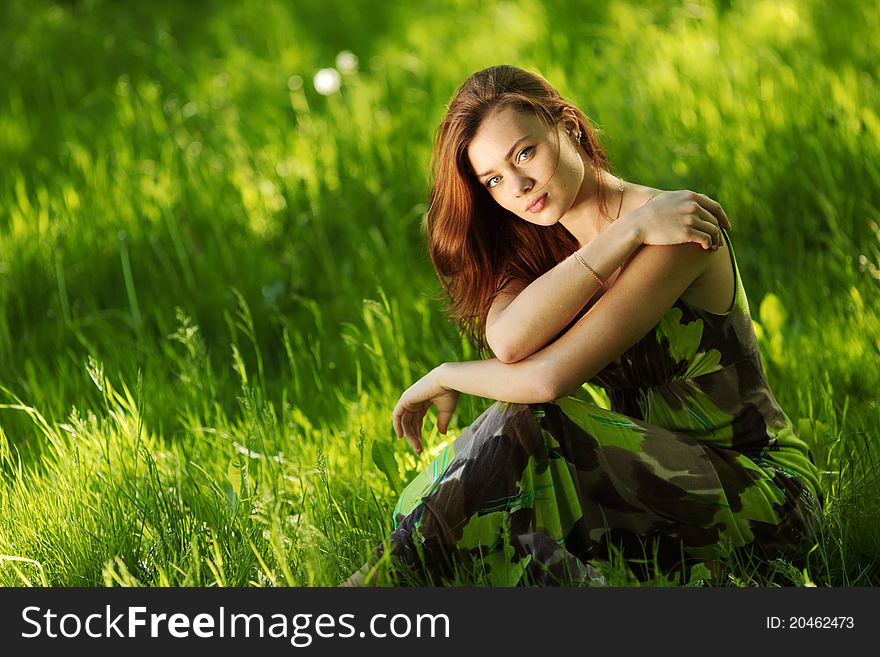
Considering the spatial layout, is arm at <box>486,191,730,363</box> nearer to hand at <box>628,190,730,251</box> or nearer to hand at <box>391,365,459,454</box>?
hand at <box>628,190,730,251</box>

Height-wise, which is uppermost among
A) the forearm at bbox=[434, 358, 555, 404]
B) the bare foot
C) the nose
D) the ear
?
the ear

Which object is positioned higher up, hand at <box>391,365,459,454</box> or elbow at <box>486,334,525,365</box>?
elbow at <box>486,334,525,365</box>

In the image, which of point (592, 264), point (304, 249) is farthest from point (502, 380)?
point (304, 249)

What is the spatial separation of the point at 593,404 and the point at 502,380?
0.68 ft

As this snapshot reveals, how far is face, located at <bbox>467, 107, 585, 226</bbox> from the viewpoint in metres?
2.43

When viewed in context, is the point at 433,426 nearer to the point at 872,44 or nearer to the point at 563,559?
the point at 563,559

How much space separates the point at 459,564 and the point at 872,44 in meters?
3.51

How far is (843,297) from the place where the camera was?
3.43 meters

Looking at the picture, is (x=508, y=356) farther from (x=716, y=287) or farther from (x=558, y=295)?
(x=716, y=287)

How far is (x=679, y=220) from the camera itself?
228 centimetres

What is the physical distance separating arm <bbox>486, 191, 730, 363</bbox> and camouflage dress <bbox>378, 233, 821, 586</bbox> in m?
0.16

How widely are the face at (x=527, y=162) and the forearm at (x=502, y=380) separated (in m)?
0.35

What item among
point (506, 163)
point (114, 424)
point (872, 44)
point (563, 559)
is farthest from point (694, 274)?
point (872, 44)

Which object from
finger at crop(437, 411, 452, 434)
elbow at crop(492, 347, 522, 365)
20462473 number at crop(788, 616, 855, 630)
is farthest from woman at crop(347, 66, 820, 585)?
20462473 number at crop(788, 616, 855, 630)
